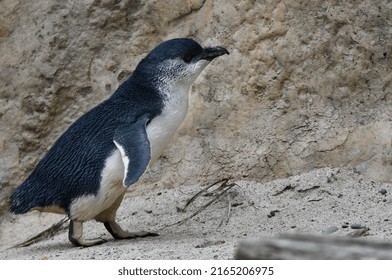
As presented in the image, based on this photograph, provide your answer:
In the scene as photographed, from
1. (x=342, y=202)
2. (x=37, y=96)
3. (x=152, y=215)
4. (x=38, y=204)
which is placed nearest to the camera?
(x=38, y=204)

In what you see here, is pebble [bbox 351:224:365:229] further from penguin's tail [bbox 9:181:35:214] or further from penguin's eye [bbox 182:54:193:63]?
penguin's tail [bbox 9:181:35:214]

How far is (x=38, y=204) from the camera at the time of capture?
4484mm

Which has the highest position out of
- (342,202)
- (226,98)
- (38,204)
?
(38,204)

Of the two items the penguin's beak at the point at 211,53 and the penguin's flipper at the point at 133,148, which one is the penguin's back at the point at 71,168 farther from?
the penguin's beak at the point at 211,53

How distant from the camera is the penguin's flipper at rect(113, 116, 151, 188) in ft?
13.9

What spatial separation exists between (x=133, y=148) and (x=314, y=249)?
66.0 inches

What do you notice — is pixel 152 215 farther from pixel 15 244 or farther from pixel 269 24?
pixel 269 24

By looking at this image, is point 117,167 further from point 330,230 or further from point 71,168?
point 330,230

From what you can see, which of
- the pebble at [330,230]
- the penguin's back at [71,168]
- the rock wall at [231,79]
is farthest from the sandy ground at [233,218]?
the penguin's back at [71,168]

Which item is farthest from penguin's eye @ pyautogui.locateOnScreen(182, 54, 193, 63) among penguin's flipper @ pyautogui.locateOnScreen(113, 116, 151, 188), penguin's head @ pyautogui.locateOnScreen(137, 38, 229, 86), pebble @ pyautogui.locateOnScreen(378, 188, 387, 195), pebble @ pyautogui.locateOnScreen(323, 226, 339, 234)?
pebble @ pyautogui.locateOnScreen(378, 188, 387, 195)

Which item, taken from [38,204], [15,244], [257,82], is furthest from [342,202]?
[15,244]

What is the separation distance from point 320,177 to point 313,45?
0.73m

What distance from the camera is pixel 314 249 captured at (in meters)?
2.75

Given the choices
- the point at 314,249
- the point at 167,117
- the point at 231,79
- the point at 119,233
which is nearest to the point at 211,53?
the point at 167,117
